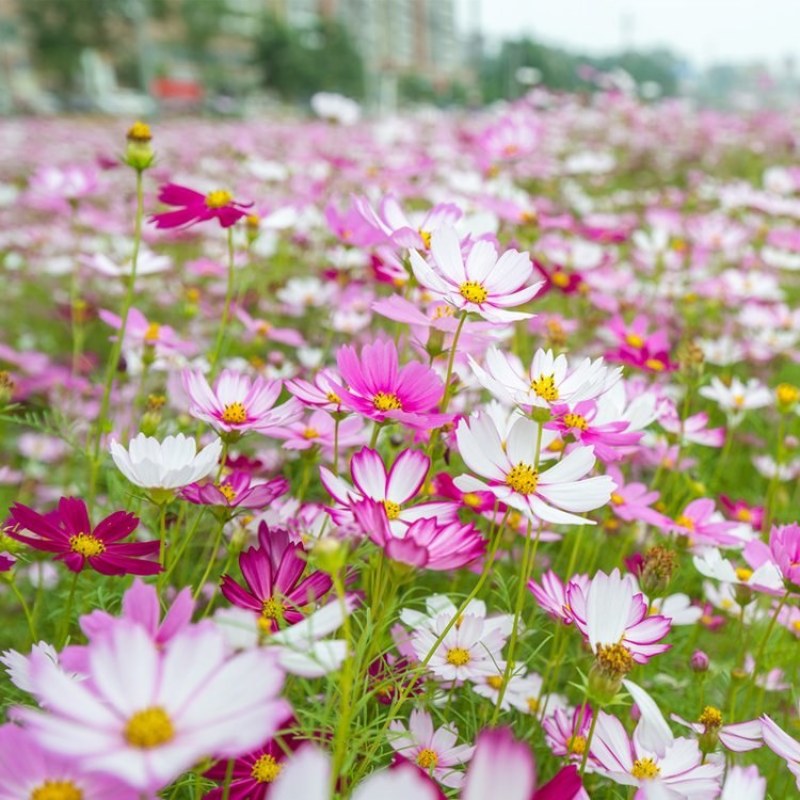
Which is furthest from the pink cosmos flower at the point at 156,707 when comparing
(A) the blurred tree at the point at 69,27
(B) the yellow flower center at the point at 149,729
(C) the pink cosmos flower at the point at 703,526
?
(A) the blurred tree at the point at 69,27

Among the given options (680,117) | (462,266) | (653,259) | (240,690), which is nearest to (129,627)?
(240,690)

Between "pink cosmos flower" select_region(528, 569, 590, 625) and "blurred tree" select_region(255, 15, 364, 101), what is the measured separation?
67.1 feet

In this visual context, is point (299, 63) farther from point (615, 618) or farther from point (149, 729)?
point (149, 729)

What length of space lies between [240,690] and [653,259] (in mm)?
1655

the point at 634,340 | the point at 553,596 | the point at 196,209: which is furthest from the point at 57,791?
the point at 634,340

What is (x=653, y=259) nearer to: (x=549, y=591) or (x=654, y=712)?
(x=549, y=591)

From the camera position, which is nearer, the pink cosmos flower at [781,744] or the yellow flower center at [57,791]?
the yellow flower center at [57,791]

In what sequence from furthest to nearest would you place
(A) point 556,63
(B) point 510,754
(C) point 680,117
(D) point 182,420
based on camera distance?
(A) point 556,63 → (C) point 680,117 → (D) point 182,420 → (B) point 510,754

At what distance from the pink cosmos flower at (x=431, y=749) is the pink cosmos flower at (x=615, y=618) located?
113 mm

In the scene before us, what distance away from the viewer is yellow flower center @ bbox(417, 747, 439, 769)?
540 millimetres

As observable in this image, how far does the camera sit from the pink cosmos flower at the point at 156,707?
0.95 feet

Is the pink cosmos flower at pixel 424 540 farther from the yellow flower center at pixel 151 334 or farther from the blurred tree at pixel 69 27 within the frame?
the blurred tree at pixel 69 27

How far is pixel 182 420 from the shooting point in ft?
3.21

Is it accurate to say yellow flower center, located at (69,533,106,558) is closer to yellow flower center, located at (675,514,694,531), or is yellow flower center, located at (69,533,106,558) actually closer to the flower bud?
the flower bud
